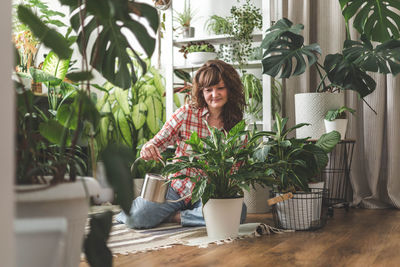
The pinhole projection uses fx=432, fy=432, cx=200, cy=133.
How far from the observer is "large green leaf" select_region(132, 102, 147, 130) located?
3270mm

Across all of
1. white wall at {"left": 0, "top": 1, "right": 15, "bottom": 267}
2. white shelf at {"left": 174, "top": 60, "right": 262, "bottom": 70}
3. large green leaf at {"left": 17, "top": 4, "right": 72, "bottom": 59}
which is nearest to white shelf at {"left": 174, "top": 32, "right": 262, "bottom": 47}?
white shelf at {"left": 174, "top": 60, "right": 262, "bottom": 70}

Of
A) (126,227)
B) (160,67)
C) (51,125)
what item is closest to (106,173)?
(51,125)

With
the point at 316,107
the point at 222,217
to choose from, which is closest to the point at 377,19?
the point at 316,107

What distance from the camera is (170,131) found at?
95.1 inches

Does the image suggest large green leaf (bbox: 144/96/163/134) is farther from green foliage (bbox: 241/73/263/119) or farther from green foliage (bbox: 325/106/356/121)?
green foliage (bbox: 325/106/356/121)

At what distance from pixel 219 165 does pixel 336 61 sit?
1.12 m

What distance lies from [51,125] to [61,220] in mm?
276

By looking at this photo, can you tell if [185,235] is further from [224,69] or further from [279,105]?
[279,105]

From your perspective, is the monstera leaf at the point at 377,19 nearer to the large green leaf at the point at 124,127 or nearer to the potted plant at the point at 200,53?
the potted plant at the point at 200,53

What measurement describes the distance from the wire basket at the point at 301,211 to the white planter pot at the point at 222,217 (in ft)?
1.13

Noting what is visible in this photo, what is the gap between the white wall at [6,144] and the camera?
1.68 ft

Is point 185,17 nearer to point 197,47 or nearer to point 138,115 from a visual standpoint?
point 197,47

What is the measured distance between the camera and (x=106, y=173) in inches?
30.5

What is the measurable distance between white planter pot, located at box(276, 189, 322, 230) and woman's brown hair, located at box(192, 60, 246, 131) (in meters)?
0.55
